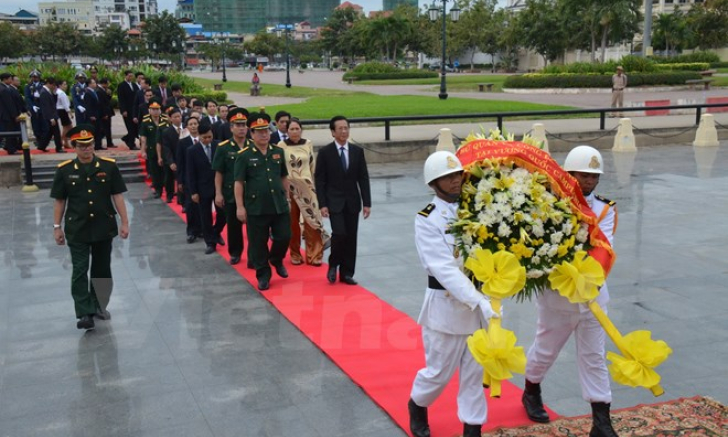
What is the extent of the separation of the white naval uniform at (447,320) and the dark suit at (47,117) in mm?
14102

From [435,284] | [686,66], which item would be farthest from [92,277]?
[686,66]

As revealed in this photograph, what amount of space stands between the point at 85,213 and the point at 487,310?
4.27m

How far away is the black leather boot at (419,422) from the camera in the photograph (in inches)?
185

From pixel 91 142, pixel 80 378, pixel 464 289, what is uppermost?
pixel 91 142

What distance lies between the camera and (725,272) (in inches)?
329

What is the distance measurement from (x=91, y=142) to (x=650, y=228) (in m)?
7.40

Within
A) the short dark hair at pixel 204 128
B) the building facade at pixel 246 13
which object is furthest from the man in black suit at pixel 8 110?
the building facade at pixel 246 13

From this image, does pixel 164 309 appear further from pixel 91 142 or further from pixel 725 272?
pixel 725 272

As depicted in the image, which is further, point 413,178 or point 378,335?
point 413,178

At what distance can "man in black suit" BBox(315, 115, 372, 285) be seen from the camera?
26.2 feet

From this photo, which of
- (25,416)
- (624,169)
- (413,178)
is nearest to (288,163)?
(25,416)

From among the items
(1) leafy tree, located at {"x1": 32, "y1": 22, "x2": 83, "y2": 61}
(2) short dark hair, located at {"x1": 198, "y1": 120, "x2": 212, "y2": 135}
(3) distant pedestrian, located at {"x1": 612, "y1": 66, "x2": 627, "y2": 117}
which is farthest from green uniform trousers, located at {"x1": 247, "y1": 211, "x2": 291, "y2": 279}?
(1) leafy tree, located at {"x1": 32, "y1": 22, "x2": 83, "y2": 61}

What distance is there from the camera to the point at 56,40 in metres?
79.8

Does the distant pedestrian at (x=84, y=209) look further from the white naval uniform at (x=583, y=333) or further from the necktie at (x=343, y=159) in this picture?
the white naval uniform at (x=583, y=333)
